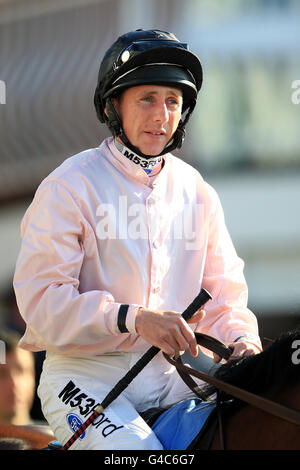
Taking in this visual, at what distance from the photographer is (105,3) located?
10797 mm

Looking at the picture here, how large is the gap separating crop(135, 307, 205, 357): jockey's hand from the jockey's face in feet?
2.58

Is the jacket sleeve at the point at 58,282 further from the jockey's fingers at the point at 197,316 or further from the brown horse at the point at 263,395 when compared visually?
the brown horse at the point at 263,395

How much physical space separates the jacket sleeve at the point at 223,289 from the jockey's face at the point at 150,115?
0.39m

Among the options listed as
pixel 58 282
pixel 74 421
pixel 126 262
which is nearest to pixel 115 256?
pixel 126 262

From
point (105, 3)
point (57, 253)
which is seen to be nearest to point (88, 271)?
point (57, 253)

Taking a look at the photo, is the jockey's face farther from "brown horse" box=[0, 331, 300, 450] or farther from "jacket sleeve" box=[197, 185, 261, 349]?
"brown horse" box=[0, 331, 300, 450]

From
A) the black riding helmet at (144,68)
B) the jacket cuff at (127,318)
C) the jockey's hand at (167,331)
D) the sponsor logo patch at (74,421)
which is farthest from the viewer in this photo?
the black riding helmet at (144,68)

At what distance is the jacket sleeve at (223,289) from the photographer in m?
3.83

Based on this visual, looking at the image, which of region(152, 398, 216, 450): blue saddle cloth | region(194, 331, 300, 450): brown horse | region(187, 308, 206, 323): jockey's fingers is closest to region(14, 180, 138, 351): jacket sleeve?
region(187, 308, 206, 323): jockey's fingers

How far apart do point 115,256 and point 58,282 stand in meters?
0.26

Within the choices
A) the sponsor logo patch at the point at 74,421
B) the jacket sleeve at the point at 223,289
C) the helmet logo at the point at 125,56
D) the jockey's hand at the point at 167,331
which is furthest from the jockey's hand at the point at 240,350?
the helmet logo at the point at 125,56

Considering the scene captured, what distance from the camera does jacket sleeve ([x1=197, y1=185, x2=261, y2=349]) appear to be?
3832 mm

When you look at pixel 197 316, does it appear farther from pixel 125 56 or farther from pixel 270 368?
pixel 125 56

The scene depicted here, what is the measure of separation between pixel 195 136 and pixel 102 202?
6.80m
